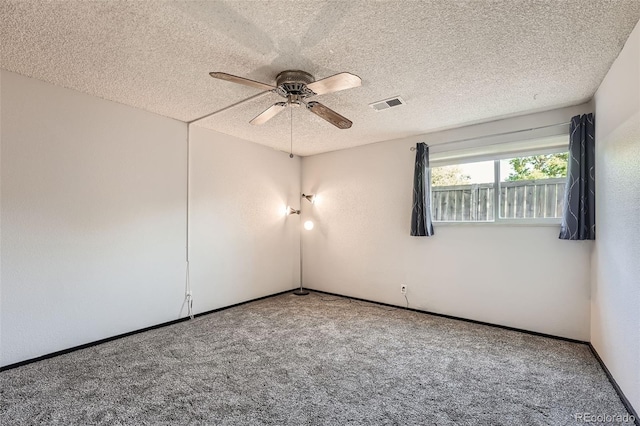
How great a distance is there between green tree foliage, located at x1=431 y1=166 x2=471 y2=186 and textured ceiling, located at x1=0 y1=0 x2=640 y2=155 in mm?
909

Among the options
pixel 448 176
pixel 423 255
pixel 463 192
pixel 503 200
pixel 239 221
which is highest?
pixel 448 176

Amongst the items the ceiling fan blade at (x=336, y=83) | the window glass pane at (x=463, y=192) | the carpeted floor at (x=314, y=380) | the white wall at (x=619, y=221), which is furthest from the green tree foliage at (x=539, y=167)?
the ceiling fan blade at (x=336, y=83)

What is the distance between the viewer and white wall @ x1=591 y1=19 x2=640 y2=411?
70.6 inches

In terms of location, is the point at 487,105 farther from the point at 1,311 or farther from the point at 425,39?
the point at 1,311

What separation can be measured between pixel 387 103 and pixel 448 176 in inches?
57.6

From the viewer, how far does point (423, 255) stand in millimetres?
3861

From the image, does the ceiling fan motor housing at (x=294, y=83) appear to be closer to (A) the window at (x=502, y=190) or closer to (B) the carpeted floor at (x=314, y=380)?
(B) the carpeted floor at (x=314, y=380)

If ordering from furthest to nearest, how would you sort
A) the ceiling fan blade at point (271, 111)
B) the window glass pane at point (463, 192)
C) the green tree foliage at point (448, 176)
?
the green tree foliage at point (448, 176), the window glass pane at point (463, 192), the ceiling fan blade at point (271, 111)

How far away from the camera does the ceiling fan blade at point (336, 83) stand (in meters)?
1.89

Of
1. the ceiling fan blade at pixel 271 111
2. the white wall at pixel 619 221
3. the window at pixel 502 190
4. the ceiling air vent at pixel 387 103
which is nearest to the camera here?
the white wall at pixel 619 221

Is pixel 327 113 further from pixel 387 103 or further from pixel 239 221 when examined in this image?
pixel 239 221

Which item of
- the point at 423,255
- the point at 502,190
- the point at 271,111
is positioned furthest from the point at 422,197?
the point at 271,111

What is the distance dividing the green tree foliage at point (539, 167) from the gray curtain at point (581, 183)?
0.30 m

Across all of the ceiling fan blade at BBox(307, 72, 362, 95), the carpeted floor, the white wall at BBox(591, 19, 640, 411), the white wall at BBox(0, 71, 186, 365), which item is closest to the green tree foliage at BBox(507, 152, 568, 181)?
the white wall at BBox(591, 19, 640, 411)
